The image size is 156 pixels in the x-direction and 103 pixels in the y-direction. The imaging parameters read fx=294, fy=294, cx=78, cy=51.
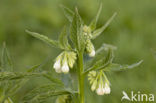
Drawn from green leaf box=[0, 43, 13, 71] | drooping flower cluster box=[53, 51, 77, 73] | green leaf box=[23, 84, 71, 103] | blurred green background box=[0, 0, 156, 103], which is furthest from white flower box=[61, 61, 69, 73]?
blurred green background box=[0, 0, 156, 103]

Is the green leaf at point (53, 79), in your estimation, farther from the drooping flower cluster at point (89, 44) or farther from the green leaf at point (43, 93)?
the drooping flower cluster at point (89, 44)

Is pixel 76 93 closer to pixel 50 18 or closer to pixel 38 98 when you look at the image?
pixel 38 98

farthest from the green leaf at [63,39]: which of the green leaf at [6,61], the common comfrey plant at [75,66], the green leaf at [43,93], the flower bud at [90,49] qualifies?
the green leaf at [6,61]

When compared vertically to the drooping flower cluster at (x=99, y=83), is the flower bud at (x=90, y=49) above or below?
above

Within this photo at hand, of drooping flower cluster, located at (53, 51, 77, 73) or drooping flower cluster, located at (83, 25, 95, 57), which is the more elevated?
drooping flower cluster, located at (83, 25, 95, 57)

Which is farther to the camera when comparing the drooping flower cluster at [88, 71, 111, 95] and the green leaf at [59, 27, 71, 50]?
the drooping flower cluster at [88, 71, 111, 95]

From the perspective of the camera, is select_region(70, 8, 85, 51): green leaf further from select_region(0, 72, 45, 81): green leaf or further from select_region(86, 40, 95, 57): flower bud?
select_region(0, 72, 45, 81): green leaf
